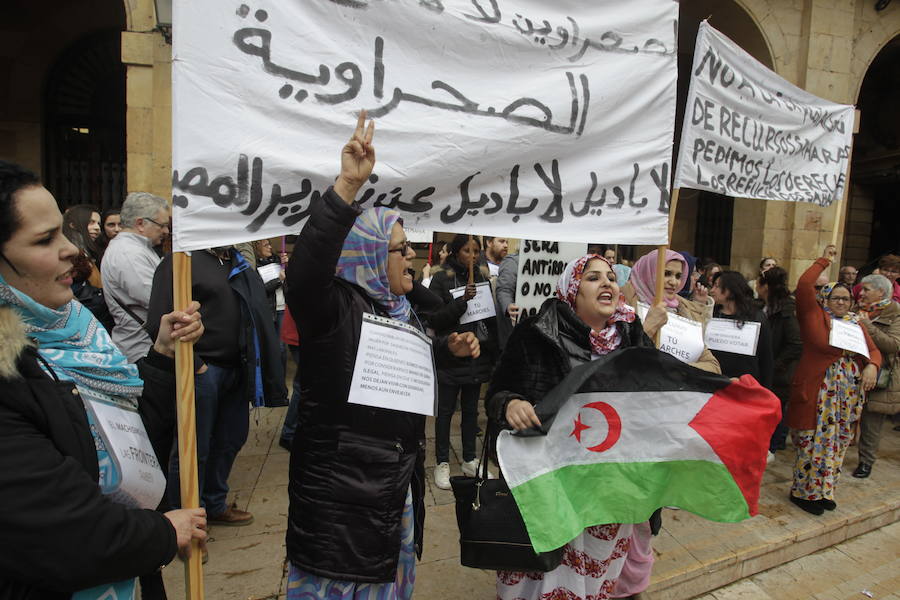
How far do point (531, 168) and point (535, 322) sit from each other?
66 cm

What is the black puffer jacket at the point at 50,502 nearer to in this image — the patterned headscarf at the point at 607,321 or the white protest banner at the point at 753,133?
the patterned headscarf at the point at 607,321

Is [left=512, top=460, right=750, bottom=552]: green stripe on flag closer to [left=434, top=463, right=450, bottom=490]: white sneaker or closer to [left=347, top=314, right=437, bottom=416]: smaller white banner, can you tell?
[left=347, top=314, right=437, bottom=416]: smaller white banner

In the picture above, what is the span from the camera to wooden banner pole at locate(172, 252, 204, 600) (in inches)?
59.2

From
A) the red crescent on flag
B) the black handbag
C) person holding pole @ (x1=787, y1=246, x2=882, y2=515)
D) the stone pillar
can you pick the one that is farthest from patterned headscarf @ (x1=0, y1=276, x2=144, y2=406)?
the stone pillar

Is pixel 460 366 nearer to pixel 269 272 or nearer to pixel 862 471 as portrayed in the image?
pixel 269 272

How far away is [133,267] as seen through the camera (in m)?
2.87

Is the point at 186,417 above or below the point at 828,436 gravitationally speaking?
above

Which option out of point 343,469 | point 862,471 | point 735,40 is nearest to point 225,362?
point 343,469

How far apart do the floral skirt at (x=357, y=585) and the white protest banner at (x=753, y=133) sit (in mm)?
2271

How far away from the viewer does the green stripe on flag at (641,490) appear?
1957 mm

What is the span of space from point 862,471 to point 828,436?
1242 mm

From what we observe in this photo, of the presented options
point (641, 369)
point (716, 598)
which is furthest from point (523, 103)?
point (716, 598)

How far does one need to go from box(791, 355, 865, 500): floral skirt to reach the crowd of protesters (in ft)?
0.05

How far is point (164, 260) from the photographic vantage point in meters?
2.69
